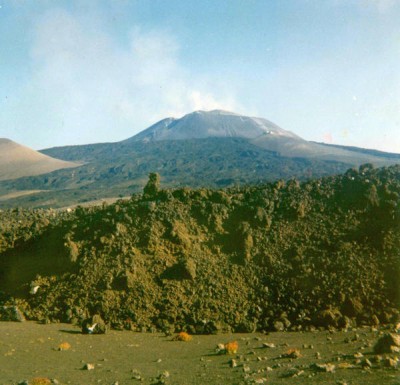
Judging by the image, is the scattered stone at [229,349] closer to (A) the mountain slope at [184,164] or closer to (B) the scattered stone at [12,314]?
(B) the scattered stone at [12,314]

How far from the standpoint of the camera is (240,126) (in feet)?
427

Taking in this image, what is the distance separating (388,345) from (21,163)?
329 feet

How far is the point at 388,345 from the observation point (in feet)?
17.3

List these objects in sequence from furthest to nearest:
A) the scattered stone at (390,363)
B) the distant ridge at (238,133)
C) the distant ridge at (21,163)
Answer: the distant ridge at (238,133) → the distant ridge at (21,163) → the scattered stone at (390,363)

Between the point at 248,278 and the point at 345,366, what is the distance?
4054 mm

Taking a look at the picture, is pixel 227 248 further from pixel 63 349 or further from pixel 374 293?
pixel 63 349

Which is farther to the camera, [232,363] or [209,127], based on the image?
[209,127]

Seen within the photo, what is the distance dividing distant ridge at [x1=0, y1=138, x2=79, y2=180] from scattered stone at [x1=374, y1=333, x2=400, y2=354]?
86905mm

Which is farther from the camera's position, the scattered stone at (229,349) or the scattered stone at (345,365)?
the scattered stone at (229,349)

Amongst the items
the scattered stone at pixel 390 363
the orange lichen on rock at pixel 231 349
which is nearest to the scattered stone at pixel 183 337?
the orange lichen on rock at pixel 231 349

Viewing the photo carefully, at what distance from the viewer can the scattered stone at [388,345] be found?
204 inches

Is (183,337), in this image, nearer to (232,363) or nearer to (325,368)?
(232,363)

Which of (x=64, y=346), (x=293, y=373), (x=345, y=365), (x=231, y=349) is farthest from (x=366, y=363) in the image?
(x=64, y=346)

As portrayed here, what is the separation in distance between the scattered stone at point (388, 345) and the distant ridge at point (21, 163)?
86.9m
